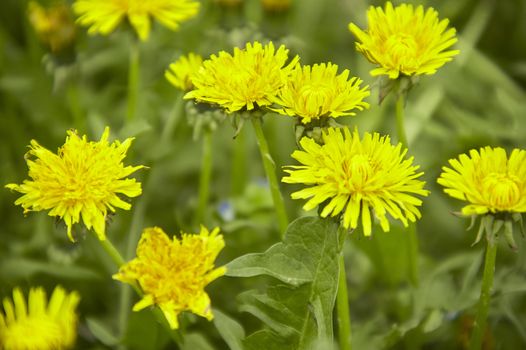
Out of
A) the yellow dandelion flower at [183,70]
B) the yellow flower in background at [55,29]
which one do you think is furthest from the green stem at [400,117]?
the yellow flower in background at [55,29]

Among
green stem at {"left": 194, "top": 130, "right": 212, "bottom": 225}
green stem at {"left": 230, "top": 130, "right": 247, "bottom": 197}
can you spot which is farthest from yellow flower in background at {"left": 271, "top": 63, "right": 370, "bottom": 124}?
green stem at {"left": 230, "top": 130, "right": 247, "bottom": 197}

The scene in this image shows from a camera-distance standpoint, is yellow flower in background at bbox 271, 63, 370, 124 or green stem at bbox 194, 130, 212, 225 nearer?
A: yellow flower in background at bbox 271, 63, 370, 124

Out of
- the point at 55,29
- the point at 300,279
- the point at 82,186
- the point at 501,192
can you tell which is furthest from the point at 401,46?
the point at 55,29

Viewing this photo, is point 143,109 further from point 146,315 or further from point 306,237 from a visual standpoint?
point 306,237

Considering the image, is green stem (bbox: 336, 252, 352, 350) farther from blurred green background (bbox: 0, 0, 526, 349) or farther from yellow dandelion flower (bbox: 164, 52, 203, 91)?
yellow dandelion flower (bbox: 164, 52, 203, 91)

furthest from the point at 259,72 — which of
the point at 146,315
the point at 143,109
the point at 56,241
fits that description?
the point at 56,241

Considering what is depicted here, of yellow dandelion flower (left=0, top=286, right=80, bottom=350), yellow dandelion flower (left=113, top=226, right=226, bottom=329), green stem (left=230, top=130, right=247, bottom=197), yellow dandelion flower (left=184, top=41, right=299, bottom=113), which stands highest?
yellow dandelion flower (left=184, top=41, right=299, bottom=113)

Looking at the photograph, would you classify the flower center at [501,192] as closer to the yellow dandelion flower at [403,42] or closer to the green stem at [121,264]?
the yellow dandelion flower at [403,42]
